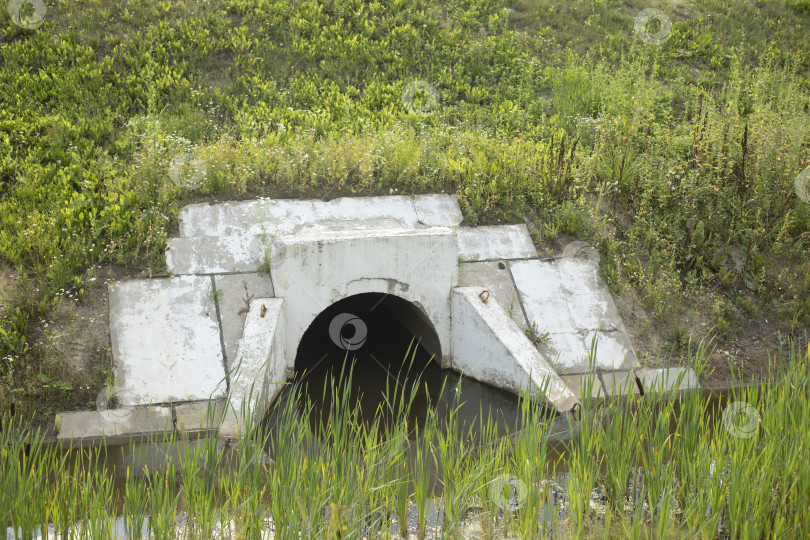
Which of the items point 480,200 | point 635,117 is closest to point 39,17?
point 480,200

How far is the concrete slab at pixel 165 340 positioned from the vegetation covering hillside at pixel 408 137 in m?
0.22

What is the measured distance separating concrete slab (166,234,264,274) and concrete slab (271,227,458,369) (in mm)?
663

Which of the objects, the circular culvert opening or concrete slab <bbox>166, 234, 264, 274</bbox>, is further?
concrete slab <bbox>166, 234, 264, 274</bbox>

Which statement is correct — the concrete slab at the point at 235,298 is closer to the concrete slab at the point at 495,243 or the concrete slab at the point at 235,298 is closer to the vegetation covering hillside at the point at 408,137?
the vegetation covering hillside at the point at 408,137

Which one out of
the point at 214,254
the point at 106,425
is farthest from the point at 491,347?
the point at 106,425

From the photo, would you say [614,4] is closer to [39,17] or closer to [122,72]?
[122,72]

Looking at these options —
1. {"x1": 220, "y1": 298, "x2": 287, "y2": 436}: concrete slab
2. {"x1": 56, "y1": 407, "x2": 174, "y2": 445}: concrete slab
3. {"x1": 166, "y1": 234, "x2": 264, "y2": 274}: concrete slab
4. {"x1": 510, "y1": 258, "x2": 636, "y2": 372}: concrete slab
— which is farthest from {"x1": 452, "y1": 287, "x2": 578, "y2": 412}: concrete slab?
{"x1": 56, "y1": 407, "x2": 174, "y2": 445}: concrete slab

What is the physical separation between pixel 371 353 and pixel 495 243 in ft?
5.51

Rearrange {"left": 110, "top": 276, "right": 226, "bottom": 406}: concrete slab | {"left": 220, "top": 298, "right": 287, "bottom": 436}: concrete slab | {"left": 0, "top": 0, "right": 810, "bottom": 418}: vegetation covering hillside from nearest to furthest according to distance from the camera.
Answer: {"left": 220, "top": 298, "right": 287, "bottom": 436}: concrete slab < {"left": 110, "top": 276, "right": 226, "bottom": 406}: concrete slab < {"left": 0, "top": 0, "right": 810, "bottom": 418}: vegetation covering hillside

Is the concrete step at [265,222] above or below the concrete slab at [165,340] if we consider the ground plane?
above

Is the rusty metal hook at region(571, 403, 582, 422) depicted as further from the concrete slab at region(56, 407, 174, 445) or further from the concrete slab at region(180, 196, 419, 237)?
the concrete slab at region(56, 407, 174, 445)

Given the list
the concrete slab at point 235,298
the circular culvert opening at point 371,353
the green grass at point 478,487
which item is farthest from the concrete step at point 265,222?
the green grass at point 478,487

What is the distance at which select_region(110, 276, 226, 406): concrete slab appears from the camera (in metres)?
6.80

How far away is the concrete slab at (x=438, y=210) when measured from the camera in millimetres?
8383
